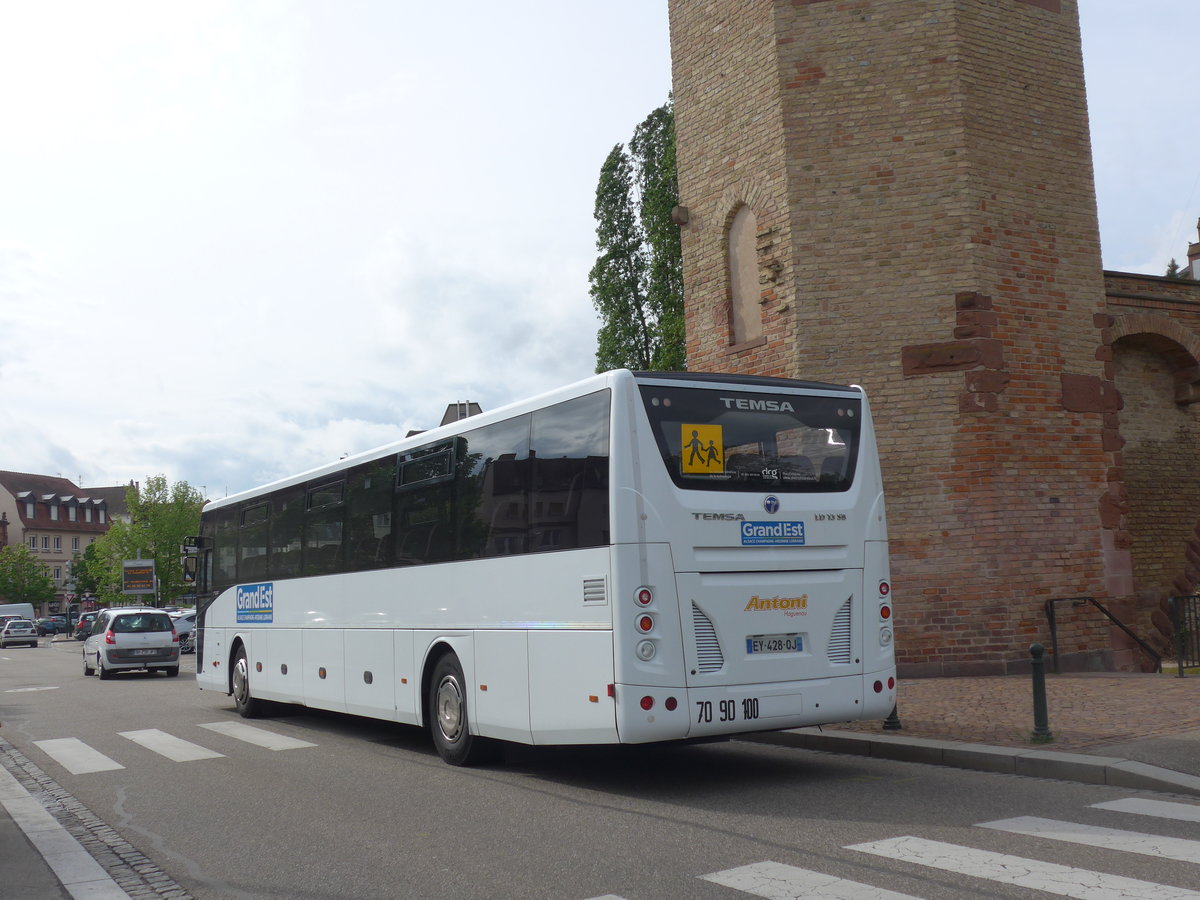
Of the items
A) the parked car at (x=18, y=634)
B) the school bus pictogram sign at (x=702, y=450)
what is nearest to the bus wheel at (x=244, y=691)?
the school bus pictogram sign at (x=702, y=450)

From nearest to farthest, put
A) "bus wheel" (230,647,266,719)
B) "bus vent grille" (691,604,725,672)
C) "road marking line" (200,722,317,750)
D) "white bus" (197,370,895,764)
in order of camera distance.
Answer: "white bus" (197,370,895,764), "bus vent grille" (691,604,725,672), "road marking line" (200,722,317,750), "bus wheel" (230,647,266,719)

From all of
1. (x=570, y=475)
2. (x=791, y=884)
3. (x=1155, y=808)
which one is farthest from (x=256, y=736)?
(x=1155, y=808)

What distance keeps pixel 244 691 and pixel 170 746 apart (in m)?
3.40

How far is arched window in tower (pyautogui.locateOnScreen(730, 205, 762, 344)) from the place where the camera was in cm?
1680

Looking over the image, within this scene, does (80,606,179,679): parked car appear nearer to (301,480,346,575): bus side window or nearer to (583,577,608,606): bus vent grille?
(301,480,346,575): bus side window

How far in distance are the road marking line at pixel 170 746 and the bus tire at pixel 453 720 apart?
249cm

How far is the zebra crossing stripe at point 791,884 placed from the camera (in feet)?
17.5

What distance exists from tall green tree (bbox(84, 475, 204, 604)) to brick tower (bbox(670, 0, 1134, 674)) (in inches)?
2567

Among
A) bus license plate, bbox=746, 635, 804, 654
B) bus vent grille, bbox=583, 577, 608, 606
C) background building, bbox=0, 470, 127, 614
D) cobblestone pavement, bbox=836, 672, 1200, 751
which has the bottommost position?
cobblestone pavement, bbox=836, 672, 1200, 751

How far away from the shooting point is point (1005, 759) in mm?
8633

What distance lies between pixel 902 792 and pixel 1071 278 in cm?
1063

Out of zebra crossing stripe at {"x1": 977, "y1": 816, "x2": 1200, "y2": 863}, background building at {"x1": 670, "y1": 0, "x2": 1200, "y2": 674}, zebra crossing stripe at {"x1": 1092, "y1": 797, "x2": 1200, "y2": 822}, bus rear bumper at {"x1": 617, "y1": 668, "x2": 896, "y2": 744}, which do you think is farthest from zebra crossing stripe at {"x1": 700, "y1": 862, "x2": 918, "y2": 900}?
background building at {"x1": 670, "y1": 0, "x2": 1200, "y2": 674}

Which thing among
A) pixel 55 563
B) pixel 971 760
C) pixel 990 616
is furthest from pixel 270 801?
Answer: pixel 55 563

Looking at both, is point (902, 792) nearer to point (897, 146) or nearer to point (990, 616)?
point (990, 616)
